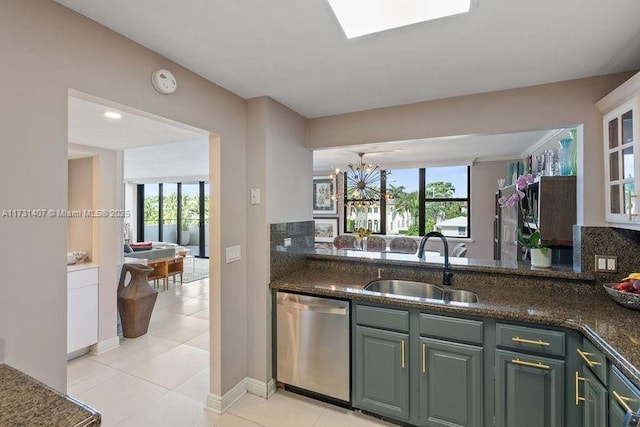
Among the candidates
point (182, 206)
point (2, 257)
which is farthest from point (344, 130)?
point (182, 206)

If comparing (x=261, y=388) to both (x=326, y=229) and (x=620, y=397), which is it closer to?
(x=620, y=397)

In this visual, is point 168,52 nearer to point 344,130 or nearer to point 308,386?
point 344,130

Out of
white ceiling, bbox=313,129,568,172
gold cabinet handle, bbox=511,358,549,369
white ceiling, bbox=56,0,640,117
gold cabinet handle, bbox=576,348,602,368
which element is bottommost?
gold cabinet handle, bbox=511,358,549,369

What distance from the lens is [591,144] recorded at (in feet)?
6.50

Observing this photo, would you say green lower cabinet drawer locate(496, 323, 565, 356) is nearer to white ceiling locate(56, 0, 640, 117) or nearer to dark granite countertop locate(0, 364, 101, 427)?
white ceiling locate(56, 0, 640, 117)

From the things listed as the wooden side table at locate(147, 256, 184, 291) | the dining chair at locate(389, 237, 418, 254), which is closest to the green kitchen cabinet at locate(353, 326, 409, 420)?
the dining chair at locate(389, 237, 418, 254)

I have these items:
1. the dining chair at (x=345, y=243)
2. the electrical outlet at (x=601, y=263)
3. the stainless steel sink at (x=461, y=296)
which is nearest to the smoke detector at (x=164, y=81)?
the stainless steel sink at (x=461, y=296)

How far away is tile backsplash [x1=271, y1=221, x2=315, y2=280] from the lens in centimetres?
246

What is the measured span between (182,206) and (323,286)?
311 inches

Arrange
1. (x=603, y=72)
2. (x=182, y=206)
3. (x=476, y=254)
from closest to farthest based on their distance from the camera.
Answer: (x=603, y=72) < (x=476, y=254) < (x=182, y=206)

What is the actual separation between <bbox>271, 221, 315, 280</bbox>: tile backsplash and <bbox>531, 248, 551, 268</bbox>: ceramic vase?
1.90 metres

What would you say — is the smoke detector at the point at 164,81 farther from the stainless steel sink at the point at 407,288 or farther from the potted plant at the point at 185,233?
the potted plant at the point at 185,233

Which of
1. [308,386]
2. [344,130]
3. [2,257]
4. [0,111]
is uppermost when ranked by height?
[344,130]

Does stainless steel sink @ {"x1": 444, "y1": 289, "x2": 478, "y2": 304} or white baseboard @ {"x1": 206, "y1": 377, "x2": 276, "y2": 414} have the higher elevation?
stainless steel sink @ {"x1": 444, "y1": 289, "x2": 478, "y2": 304}
